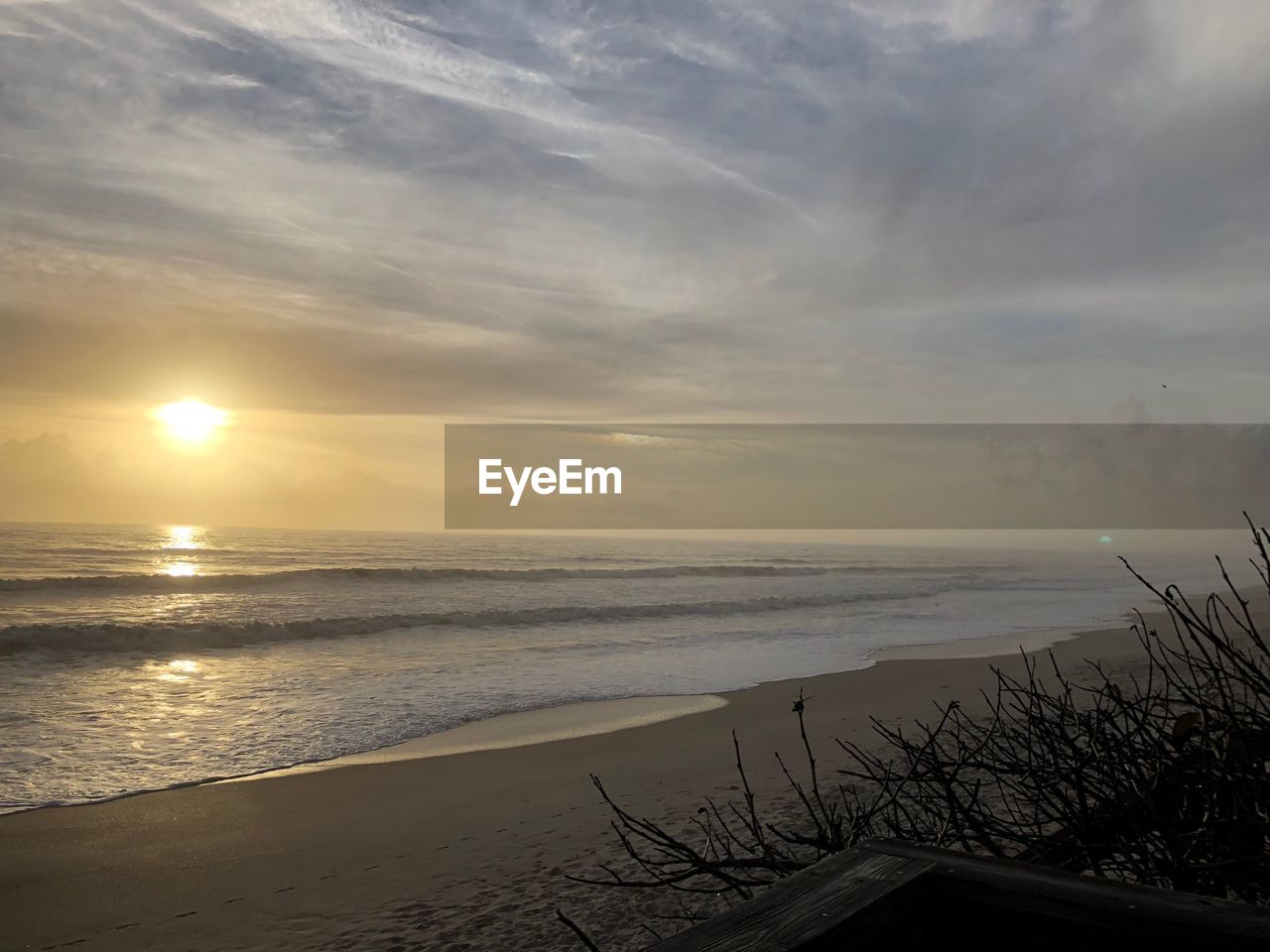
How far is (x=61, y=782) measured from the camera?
8773 mm

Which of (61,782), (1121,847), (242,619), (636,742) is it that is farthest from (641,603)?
(1121,847)

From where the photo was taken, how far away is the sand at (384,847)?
5.54m

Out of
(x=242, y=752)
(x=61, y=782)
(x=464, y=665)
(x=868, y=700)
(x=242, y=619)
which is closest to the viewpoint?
(x=61, y=782)

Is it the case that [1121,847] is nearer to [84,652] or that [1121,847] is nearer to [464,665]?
[464,665]

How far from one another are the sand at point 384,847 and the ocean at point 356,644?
1.14 metres

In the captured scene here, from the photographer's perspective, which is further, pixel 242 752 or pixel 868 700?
pixel 868 700

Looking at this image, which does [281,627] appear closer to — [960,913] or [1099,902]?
[960,913]

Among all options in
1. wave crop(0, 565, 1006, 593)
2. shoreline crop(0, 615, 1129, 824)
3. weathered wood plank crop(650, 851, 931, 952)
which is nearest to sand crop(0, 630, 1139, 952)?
shoreline crop(0, 615, 1129, 824)

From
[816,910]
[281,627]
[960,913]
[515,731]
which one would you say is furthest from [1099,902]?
[281,627]

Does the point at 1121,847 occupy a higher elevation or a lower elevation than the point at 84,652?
higher

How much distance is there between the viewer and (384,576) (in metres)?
37.3

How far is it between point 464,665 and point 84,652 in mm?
7764

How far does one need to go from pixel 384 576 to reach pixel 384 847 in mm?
31306

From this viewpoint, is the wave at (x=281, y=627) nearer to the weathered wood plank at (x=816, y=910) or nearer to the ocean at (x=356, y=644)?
the ocean at (x=356, y=644)
